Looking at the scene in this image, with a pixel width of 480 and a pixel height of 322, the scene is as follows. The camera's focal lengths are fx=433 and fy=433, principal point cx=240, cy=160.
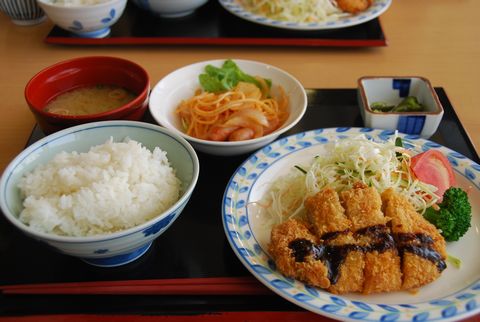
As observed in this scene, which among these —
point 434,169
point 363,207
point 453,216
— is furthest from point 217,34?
point 453,216

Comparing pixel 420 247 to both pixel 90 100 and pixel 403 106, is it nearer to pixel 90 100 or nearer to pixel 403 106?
pixel 403 106

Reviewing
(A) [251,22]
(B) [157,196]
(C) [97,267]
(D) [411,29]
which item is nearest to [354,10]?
(D) [411,29]

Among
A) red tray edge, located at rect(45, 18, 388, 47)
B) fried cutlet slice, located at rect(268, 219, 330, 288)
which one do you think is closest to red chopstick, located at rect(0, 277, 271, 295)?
fried cutlet slice, located at rect(268, 219, 330, 288)

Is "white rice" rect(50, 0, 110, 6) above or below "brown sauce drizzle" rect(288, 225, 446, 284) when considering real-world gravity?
above

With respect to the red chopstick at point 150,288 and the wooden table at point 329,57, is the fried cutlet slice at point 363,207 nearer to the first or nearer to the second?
the red chopstick at point 150,288

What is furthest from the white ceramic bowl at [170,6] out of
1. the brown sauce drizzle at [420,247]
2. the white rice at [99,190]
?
the brown sauce drizzle at [420,247]

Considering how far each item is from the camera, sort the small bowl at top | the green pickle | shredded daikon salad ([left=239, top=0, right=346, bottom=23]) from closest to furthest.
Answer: the small bowl at top
the green pickle
shredded daikon salad ([left=239, top=0, right=346, bottom=23])

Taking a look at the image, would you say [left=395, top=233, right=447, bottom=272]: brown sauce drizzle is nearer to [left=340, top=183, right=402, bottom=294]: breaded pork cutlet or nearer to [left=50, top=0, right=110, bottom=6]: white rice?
[left=340, top=183, right=402, bottom=294]: breaded pork cutlet

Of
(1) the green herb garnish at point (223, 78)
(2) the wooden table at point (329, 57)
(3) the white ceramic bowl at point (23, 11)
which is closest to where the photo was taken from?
(1) the green herb garnish at point (223, 78)
